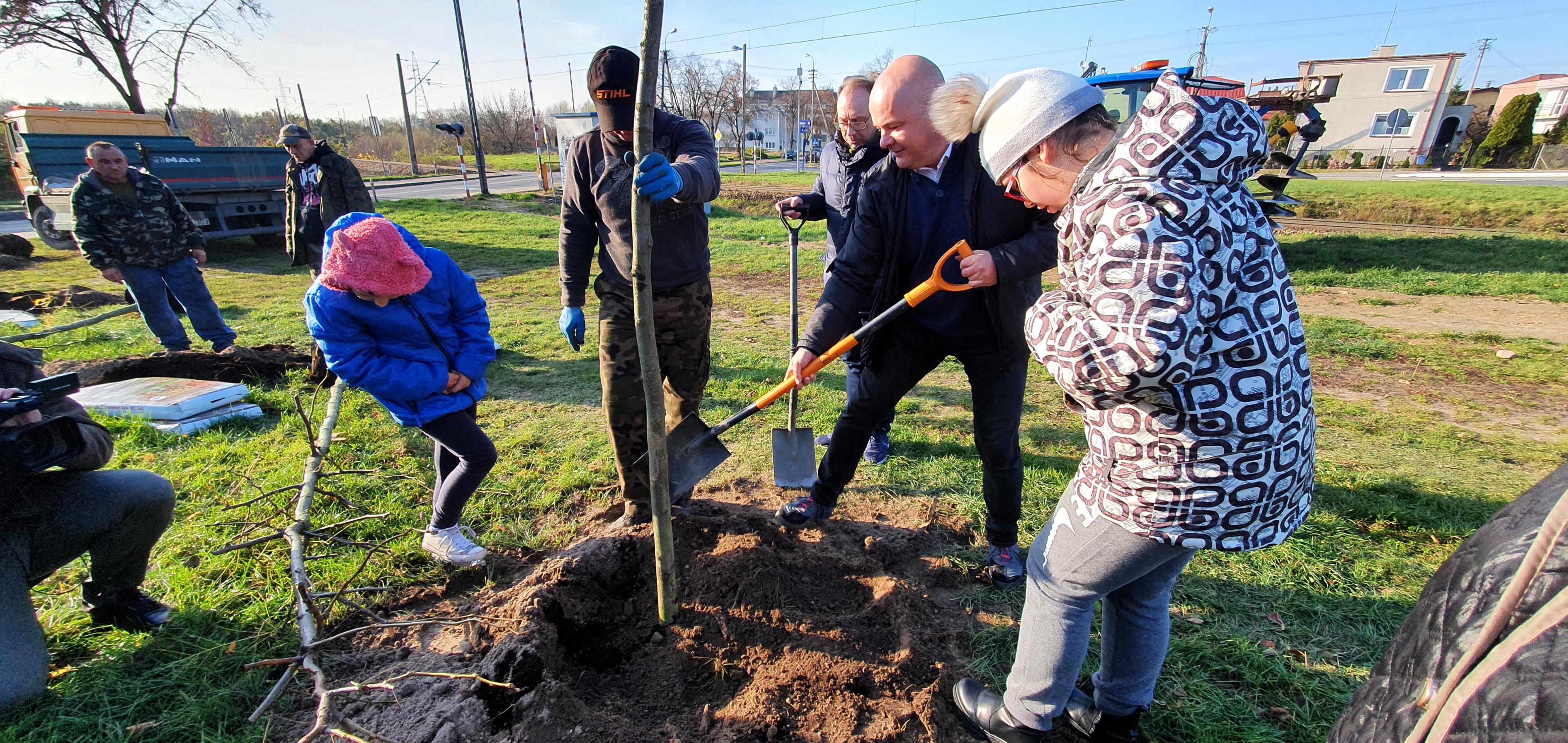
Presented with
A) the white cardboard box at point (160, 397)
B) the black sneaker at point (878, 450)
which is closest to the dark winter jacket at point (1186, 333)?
the black sneaker at point (878, 450)

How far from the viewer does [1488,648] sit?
785mm

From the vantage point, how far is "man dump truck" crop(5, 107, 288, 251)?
10.2 m

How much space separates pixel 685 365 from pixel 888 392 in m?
0.94

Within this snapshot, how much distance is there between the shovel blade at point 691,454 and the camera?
280 centimetres

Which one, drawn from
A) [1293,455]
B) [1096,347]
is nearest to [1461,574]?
[1293,455]

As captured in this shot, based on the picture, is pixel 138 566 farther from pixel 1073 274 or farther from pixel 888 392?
pixel 1073 274

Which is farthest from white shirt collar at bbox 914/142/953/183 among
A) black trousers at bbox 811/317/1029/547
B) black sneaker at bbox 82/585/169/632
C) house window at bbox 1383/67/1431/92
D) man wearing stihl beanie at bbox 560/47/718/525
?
house window at bbox 1383/67/1431/92

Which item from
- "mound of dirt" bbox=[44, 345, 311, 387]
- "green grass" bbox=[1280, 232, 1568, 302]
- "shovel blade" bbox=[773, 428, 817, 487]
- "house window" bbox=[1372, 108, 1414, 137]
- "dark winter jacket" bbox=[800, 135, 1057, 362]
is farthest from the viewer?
"house window" bbox=[1372, 108, 1414, 137]

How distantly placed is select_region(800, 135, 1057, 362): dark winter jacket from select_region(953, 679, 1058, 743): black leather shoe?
109cm

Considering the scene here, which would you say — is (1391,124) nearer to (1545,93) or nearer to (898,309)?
(1545,93)

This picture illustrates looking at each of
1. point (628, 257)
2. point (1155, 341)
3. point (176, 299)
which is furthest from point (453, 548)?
point (176, 299)

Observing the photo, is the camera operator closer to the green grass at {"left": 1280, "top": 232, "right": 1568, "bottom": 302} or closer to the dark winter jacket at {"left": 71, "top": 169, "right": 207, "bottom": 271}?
the dark winter jacket at {"left": 71, "top": 169, "right": 207, "bottom": 271}

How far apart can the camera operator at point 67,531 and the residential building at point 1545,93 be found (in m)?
54.4

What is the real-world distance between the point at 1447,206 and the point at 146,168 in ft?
72.7
